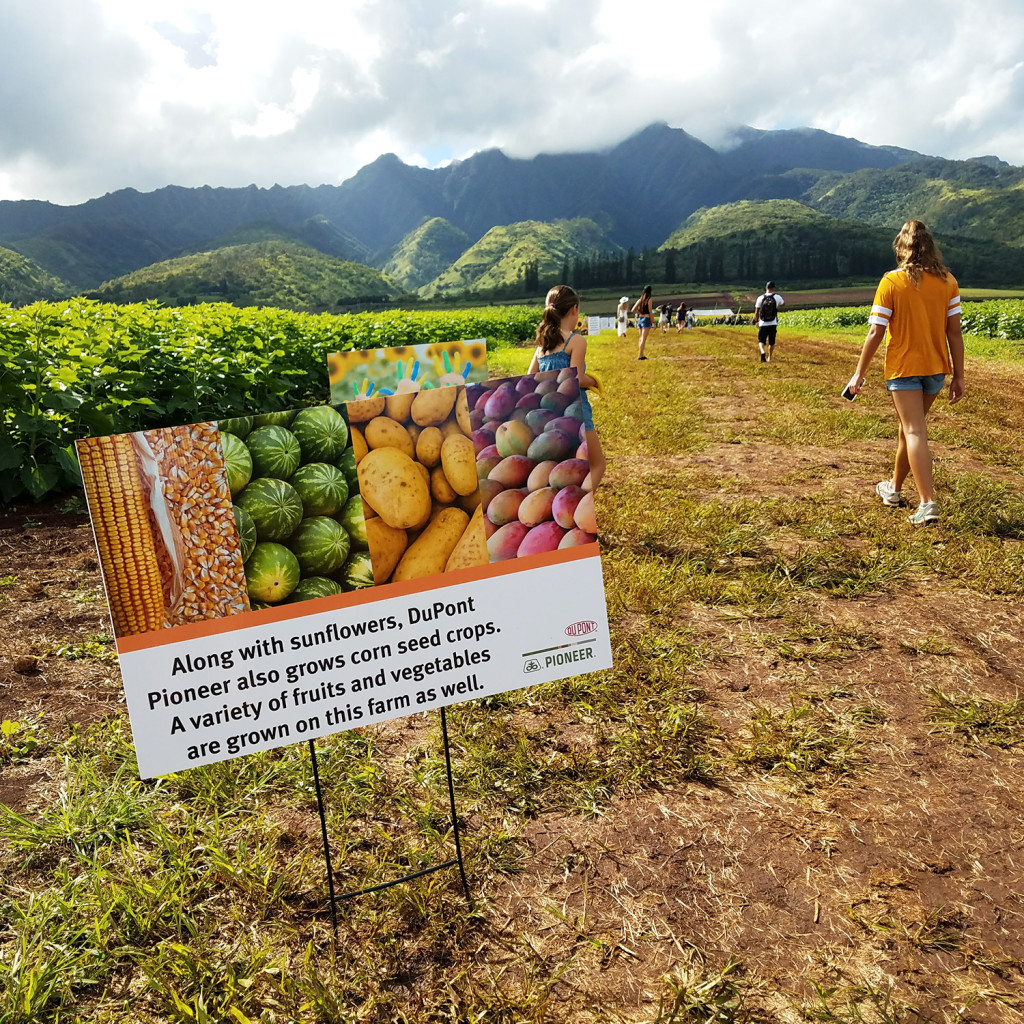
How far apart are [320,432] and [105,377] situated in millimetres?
6107

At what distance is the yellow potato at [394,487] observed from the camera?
5.73 feet

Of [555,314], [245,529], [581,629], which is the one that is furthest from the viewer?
[555,314]

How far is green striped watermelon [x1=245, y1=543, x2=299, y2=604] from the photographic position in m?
1.64

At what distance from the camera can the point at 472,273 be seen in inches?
6668

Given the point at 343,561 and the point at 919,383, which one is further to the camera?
the point at 919,383

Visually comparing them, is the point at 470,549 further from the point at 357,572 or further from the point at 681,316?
the point at 681,316

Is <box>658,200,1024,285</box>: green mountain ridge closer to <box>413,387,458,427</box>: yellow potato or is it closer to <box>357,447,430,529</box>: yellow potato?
<box>413,387,458,427</box>: yellow potato

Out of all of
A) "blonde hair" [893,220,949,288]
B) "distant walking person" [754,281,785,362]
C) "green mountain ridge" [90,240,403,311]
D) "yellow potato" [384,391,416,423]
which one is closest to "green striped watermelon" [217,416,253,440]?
"yellow potato" [384,391,416,423]

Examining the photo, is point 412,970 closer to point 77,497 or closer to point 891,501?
point 891,501

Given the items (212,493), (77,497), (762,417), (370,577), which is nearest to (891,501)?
(762,417)

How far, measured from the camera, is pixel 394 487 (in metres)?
1.76

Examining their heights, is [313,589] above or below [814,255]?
below

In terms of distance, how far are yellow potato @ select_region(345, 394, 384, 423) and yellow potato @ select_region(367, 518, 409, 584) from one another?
27 centimetres

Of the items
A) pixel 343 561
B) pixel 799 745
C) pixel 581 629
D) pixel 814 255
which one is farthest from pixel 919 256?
pixel 814 255
